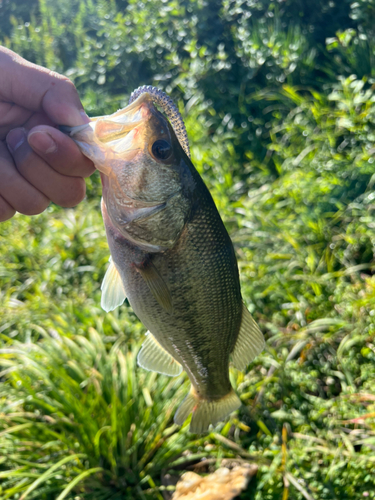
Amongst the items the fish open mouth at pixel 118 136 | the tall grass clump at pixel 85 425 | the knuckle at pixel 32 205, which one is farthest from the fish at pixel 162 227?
the tall grass clump at pixel 85 425

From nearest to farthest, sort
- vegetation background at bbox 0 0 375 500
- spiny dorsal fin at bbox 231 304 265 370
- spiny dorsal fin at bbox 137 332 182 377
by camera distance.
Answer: spiny dorsal fin at bbox 231 304 265 370, spiny dorsal fin at bbox 137 332 182 377, vegetation background at bbox 0 0 375 500

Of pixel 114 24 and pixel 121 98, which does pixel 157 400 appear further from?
pixel 114 24

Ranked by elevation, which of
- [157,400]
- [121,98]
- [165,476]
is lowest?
[165,476]

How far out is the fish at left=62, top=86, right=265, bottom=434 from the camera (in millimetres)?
1503

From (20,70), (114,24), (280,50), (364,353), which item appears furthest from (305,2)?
(20,70)

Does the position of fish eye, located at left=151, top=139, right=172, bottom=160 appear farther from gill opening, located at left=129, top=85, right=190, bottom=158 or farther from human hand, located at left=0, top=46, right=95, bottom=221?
human hand, located at left=0, top=46, right=95, bottom=221

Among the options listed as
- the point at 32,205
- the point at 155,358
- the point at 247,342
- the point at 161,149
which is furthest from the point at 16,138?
the point at 247,342

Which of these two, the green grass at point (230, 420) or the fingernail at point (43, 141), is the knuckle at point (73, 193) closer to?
the fingernail at point (43, 141)

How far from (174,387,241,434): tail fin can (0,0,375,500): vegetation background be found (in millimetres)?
937

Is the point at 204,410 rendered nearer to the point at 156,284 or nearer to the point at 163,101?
the point at 156,284

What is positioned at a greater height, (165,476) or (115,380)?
(115,380)

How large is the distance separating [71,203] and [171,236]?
56 centimetres

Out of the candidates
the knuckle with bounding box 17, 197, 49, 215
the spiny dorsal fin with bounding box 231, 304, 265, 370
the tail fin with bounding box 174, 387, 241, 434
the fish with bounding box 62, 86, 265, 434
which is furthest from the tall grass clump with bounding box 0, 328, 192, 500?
the knuckle with bounding box 17, 197, 49, 215

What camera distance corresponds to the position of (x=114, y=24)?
7828 mm
